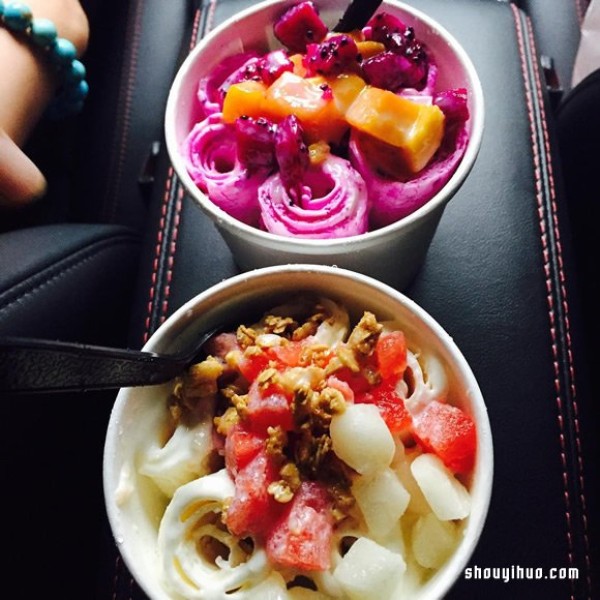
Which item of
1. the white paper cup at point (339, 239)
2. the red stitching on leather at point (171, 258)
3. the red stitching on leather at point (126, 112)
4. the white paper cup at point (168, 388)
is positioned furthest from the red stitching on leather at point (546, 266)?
the red stitching on leather at point (126, 112)

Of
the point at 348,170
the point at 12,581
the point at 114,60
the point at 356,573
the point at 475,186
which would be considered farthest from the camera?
the point at 114,60

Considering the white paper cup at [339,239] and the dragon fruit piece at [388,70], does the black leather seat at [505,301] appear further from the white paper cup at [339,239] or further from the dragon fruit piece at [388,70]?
the dragon fruit piece at [388,70]

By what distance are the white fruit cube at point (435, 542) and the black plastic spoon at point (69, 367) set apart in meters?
0.27

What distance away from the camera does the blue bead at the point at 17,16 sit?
0.98m

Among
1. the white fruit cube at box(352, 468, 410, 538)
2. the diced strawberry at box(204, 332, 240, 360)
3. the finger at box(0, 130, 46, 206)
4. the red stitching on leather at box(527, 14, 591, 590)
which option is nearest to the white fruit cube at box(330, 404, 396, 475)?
the white fruit cube at box(352, 468, 410, 538)

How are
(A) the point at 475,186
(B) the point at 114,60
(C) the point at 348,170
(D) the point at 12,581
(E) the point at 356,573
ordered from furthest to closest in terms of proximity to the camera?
(B) the point at 114,60 < (A) the point at 475,186 < (D) the point at 12,581 < (C) the point at 348,170 < (E) the point at 356,573

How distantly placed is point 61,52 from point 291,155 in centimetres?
48

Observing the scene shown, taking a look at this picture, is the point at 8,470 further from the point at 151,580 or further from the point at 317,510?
the point at 317,510

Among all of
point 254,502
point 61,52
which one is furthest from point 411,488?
point 61,52

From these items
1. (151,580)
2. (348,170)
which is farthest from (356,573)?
(348,170)

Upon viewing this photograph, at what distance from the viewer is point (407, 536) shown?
2.14ft

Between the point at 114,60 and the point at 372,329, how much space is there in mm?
843

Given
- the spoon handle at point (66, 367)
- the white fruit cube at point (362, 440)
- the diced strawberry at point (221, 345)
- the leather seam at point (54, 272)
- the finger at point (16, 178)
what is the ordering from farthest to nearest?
the finger at point (16, 178) → the leather seam at point (54, 272) → the diced strawberry at point (221, 345) → the white fruit cube at point (362, 440) → the spoon handle at point (66, 367)

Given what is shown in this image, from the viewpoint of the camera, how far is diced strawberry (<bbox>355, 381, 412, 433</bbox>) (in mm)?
663
